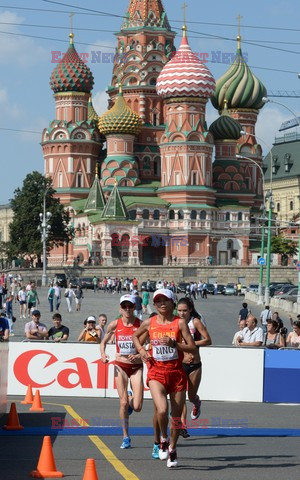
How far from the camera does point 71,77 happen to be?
363ft

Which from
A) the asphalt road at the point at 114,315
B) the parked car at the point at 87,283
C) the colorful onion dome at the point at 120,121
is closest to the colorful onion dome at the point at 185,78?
the colorful onion dome at the point at 120,121

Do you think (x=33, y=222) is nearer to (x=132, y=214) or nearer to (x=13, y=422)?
(x=132, y=214)

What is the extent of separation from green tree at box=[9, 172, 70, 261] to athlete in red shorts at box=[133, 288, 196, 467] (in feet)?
277

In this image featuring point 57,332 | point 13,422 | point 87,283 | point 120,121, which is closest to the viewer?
point 13,422

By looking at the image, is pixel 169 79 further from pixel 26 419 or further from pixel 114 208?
pixel 26 419

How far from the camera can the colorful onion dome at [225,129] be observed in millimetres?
110875

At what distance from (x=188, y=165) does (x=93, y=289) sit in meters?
25.1

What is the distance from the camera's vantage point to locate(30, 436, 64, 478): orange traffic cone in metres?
10.1

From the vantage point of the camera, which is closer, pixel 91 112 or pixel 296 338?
pixel 296 338

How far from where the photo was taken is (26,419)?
1495 centimetres

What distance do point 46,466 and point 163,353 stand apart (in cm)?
171

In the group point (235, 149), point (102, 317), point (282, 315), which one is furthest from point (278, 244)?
point (102, 317)

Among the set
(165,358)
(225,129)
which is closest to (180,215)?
(225,129)

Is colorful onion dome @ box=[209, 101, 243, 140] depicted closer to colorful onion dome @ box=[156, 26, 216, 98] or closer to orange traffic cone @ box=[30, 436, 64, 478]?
colorful onion dome @ box=[156, 26, 216, 98]
